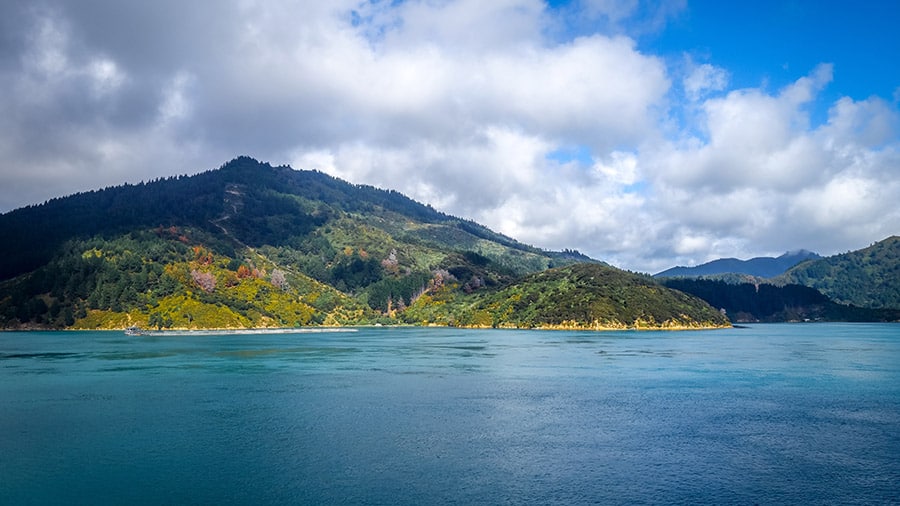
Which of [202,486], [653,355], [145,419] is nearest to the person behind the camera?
[202,486]

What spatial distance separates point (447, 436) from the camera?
42188 mm

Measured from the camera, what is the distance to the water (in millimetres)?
30672

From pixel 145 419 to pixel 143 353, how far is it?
70339 mm

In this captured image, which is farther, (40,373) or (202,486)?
(40,373)

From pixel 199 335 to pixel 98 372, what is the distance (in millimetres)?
105066

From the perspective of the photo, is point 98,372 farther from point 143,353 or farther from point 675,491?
point 675,491

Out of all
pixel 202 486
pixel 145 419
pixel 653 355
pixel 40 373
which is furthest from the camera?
pixel 653 355

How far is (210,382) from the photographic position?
69375mm

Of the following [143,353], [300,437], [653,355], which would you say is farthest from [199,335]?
[300,437]

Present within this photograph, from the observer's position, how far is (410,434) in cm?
4275

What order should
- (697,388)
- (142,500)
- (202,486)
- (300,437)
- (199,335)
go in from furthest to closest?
(199,335) → (697,388) → (300,437) → (202,486) → (142,500)

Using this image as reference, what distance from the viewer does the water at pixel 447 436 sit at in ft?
101

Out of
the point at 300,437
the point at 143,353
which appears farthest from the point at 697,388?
the point at 143,353

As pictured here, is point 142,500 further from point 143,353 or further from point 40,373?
point 143,353
